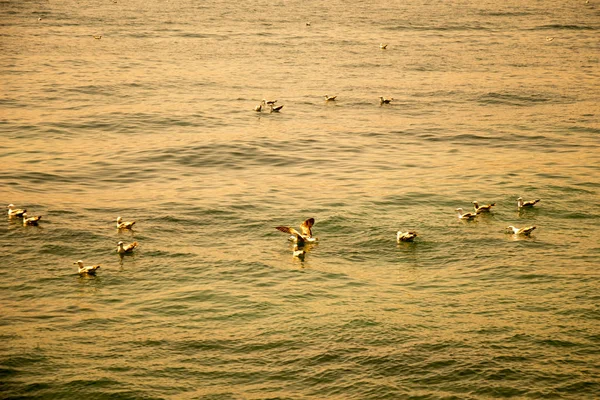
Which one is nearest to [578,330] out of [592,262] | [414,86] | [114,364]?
[592,262]

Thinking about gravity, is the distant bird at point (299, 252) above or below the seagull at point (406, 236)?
below

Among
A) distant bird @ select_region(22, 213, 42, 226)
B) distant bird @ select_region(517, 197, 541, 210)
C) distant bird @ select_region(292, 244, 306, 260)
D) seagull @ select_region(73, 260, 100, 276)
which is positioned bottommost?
seagull @ select_region(73, 260, 100, 276)

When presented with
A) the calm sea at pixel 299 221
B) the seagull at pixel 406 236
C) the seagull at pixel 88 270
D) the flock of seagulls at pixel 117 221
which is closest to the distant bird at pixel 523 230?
the calm sea at pixel 299 221

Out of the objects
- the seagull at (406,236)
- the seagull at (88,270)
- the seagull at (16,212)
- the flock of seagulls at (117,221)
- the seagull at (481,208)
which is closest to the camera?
the seagull at (88,270)

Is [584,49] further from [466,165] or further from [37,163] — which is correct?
[37,163]

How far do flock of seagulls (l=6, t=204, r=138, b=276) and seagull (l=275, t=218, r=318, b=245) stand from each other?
4340mm

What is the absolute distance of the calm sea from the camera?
17.1 m

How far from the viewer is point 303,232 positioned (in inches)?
944

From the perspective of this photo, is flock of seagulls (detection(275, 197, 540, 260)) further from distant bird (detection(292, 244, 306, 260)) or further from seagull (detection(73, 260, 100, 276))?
seagull (detection(73, 260, 100, 276))

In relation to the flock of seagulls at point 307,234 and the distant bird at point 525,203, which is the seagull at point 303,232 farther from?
the distant bird at point 525,203

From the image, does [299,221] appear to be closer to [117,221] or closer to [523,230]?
[117,221]

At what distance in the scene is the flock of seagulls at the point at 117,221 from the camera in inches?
845

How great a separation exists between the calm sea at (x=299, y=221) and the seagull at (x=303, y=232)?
1.39 ft

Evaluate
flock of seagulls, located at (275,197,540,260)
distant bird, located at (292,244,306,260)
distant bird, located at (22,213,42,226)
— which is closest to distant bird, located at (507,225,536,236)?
flock of seagulls, located at (275,197,540,260)
